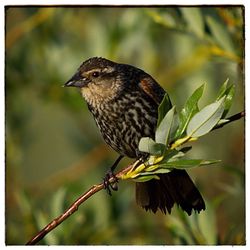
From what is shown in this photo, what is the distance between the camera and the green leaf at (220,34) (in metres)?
2.49

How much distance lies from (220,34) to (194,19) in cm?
9

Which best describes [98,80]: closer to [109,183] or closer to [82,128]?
[109,183]

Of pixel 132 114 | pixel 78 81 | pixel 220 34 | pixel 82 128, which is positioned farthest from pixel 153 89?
pixel 82 128

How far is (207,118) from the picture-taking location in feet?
6.15

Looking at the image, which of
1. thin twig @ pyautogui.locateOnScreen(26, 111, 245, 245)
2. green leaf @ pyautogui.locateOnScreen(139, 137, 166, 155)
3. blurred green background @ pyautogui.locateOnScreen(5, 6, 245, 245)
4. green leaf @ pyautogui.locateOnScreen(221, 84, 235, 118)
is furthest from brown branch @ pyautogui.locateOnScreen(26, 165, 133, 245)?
blurred green background @ pyautogui.locateOnScreen(5, 6, 245, 245)

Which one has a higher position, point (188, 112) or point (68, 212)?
point (188, 112)

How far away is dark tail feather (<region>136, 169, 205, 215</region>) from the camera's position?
7.30 ft

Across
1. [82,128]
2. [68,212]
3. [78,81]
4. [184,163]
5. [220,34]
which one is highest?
[220,34]

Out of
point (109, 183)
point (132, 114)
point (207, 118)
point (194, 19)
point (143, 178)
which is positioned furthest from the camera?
point (194, 19)

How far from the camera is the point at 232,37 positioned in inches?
98.7

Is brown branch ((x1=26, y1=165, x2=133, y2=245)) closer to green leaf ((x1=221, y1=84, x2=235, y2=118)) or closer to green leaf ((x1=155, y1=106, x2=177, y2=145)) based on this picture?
green leaf ((x1=155, y1=106, x2=177, y2=145))

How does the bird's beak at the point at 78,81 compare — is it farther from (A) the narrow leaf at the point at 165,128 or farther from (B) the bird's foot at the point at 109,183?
(A) the narrow leaf at the point at 165,128

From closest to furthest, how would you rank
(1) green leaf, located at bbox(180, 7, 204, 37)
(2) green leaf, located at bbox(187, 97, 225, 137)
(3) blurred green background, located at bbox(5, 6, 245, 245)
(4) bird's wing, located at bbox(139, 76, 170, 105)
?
(2) green leaf, located at bbox(187, 97, 225, 137), (4) bird's wing, located at bbox(139, 76, 170, 105), (1) green leaf, located at bbox(180, 7, 204, 37), (3) blurred green background, located at bbox(5, 6, 245, 245)
